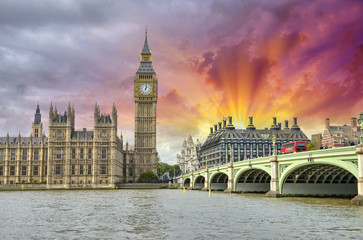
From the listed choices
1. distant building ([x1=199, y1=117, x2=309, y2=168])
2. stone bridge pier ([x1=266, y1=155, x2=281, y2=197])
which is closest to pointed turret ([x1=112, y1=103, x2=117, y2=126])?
distant building ([x1=199, y1=117, x2=309, y2=168])

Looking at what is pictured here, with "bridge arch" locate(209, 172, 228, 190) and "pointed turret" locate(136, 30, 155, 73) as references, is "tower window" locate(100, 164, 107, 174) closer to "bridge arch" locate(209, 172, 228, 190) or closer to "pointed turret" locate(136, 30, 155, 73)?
"bridge arch" locate(209, 172, 228, 190)

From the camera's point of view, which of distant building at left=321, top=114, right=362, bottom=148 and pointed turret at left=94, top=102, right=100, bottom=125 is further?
pointed turret at left=94, top=102, right=100, bottom=125

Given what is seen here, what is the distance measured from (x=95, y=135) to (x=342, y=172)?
95.9 metres

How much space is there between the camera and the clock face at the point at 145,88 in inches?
6752

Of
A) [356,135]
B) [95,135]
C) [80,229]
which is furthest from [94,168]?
[80,229]

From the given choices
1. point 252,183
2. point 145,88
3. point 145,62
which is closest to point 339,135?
point 252,183

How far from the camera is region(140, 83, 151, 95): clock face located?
6752 inches

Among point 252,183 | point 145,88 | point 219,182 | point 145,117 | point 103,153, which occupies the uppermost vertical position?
point 145,88

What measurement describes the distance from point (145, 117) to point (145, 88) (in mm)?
12771

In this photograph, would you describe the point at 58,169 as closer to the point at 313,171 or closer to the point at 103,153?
the point at 103,153

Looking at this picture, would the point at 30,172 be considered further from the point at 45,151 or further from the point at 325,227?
the point at 325,227

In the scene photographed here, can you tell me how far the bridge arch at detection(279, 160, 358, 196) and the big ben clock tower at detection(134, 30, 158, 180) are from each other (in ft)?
337

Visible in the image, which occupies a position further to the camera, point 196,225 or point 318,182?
point 318,182

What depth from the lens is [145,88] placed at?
17212 cm
